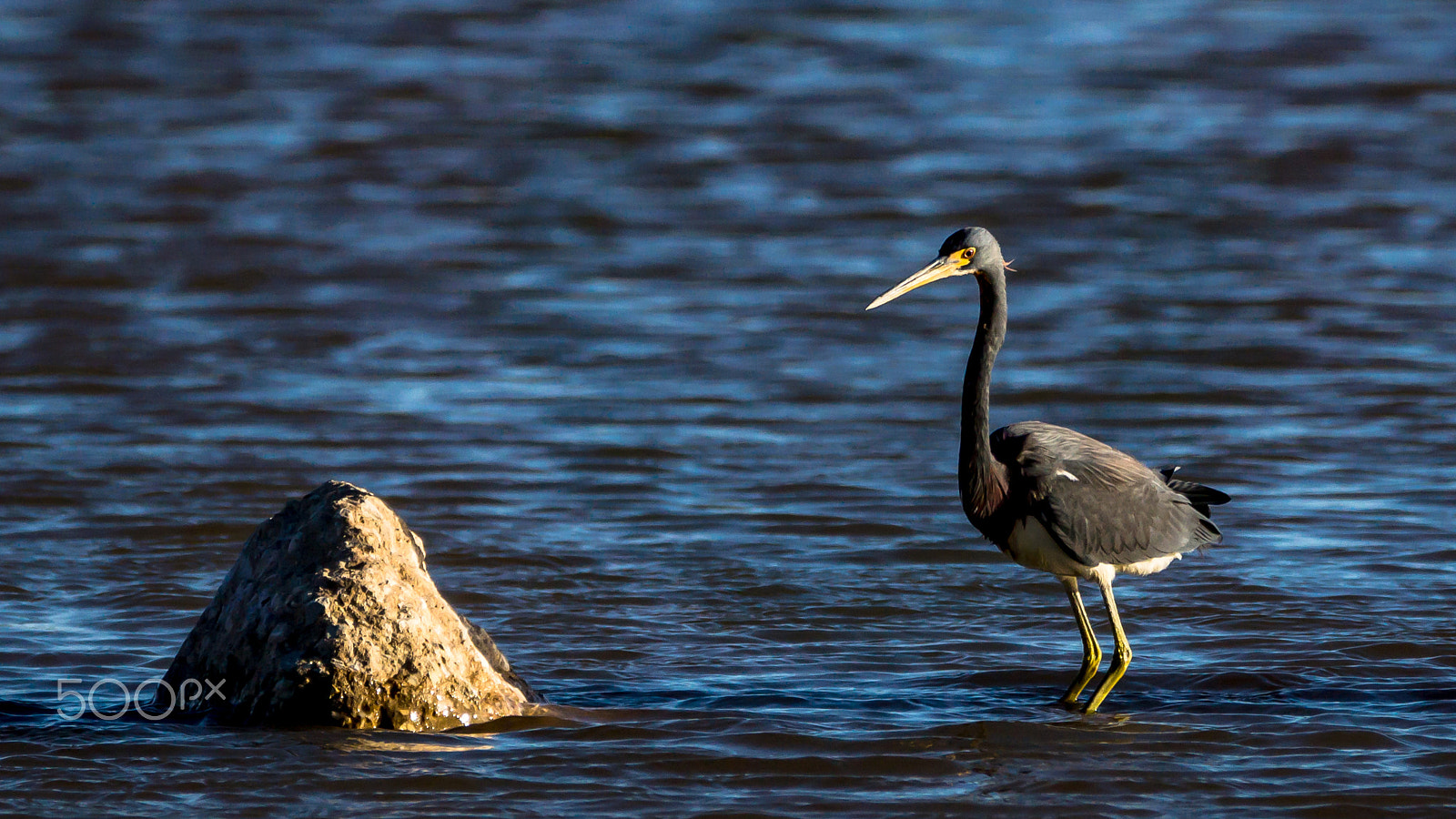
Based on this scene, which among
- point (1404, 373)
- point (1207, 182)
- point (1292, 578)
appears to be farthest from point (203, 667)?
point (1207, 182)

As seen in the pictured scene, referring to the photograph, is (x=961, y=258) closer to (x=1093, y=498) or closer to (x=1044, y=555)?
(x=1093, y=498)

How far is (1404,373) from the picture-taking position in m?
10.8

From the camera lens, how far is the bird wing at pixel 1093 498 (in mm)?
6480

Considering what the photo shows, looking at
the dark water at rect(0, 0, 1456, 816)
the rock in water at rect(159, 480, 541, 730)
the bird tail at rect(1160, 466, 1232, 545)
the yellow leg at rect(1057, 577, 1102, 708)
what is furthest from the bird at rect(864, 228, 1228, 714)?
the rock in water at rect(159, 480, 541, 730)

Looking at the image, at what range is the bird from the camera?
21.3 feet

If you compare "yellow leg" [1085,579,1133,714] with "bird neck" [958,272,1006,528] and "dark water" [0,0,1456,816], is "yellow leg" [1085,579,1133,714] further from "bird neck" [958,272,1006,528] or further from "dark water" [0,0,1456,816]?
"bird neck" [958,272,1006,528]

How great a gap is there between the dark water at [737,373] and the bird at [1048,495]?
367 millimetres

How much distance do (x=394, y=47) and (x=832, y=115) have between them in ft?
16.6

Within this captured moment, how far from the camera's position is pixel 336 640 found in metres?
5.70

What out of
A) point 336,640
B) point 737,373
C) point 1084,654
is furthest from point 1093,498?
point 737,373

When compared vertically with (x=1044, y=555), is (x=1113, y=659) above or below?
below

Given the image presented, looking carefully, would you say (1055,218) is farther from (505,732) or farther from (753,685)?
(505,732)

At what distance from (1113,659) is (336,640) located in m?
2.80

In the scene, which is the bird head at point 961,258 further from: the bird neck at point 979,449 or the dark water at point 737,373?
the dark water at point 737,373
